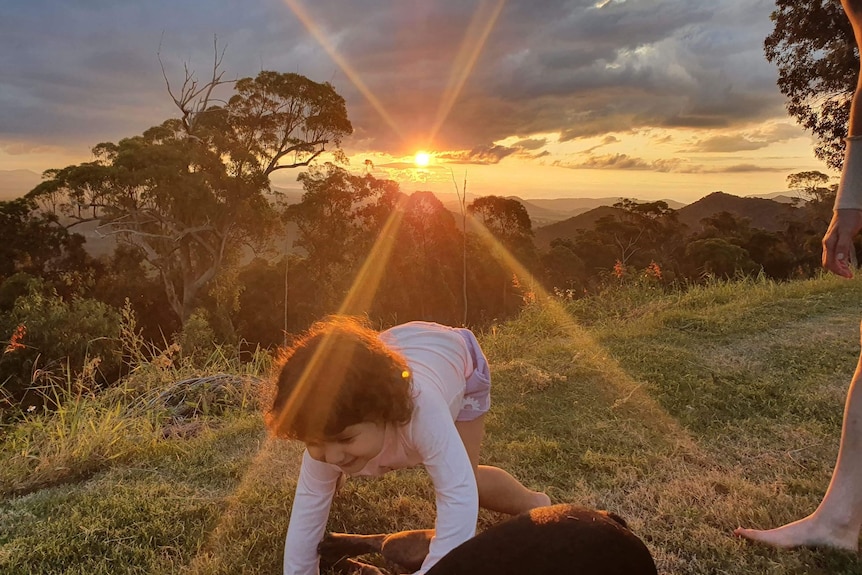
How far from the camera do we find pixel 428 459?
155cm

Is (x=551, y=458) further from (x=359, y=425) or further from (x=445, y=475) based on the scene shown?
(x=359, y=425)

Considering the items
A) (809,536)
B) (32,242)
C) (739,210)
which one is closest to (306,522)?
(809,536)

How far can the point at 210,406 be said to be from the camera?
156 inches

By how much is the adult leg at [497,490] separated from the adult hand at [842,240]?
117cm

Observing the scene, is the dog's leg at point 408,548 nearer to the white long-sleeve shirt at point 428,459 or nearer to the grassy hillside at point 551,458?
the white long-sleeve shirt at point 428,459

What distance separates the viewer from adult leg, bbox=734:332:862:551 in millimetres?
1803

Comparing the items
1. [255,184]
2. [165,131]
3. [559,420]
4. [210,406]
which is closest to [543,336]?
[559,420]

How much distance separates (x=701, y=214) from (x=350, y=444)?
28601 millimetres

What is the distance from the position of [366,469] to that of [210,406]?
8.48 feet

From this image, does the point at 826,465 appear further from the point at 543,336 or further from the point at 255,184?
the point at 255,184

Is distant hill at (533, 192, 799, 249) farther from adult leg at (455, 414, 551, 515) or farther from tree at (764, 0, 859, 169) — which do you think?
adult leg at (455, 414, 551, 515)

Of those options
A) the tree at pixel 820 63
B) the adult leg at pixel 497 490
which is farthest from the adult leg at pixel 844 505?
the tree at pixel 820 63

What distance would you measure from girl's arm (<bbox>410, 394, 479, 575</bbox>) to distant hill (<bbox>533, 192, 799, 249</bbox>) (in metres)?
24.5

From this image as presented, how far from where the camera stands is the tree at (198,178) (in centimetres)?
1788
